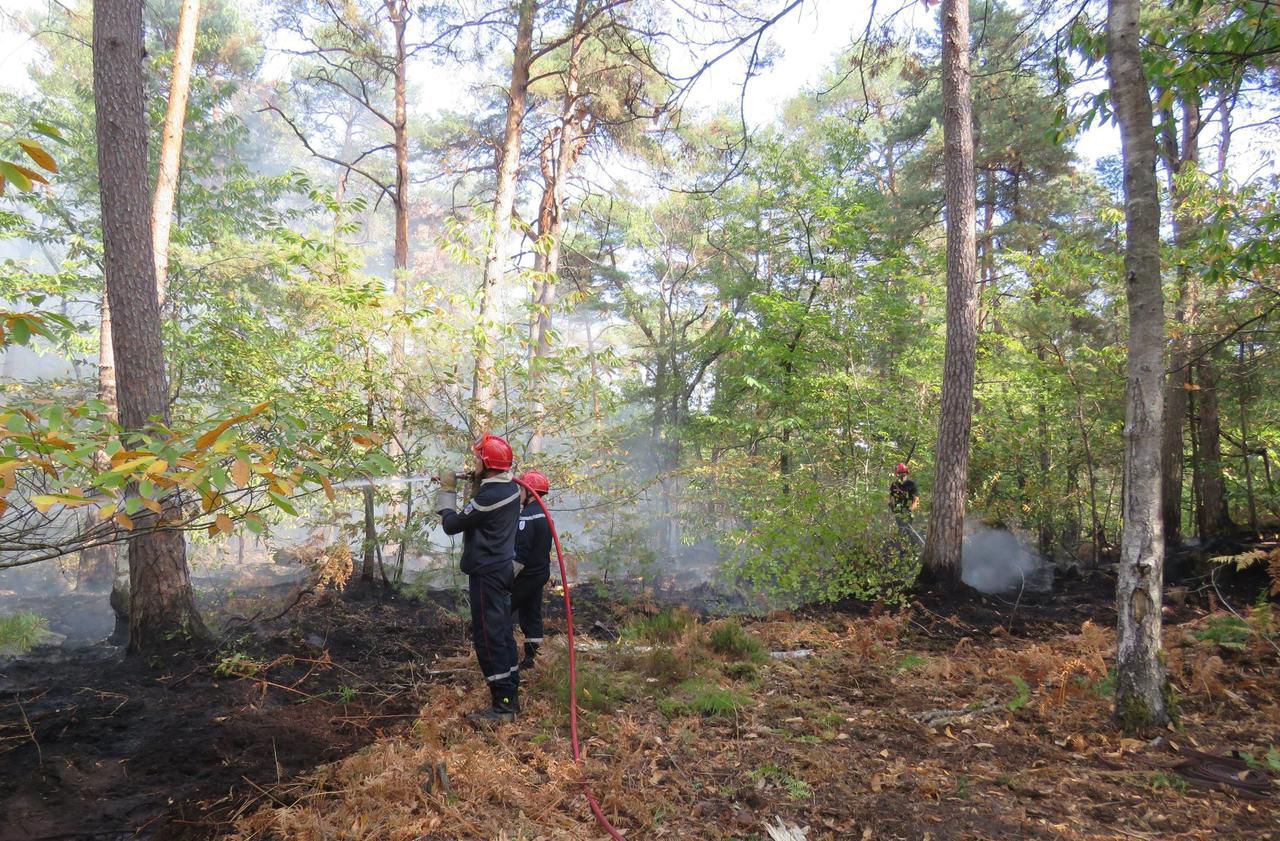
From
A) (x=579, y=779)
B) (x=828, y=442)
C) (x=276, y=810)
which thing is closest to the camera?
(x=276, y=810)

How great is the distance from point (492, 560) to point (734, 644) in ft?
9.07

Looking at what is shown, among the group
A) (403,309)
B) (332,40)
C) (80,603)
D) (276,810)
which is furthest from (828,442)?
(80,603)

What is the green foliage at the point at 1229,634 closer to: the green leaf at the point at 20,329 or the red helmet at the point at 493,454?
the red helmet at the point at 493,454

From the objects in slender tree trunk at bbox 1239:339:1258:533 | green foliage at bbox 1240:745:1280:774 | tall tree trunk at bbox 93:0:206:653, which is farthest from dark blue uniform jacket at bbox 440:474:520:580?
slender tree trunk at bbox 1239:339:1258:533

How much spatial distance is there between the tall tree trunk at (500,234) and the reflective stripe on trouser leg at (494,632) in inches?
142

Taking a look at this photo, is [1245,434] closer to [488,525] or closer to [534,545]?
[534,545]

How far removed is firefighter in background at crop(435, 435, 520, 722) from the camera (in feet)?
15.7

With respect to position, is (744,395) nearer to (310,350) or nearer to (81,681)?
(310,350)

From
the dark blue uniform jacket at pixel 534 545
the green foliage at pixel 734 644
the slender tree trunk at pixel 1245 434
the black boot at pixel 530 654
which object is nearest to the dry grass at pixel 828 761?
the green foliage at pixel 734 644

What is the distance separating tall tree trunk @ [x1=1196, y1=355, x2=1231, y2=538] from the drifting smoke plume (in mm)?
2276

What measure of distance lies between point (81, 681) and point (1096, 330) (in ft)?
51.1

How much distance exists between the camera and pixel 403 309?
7961 mm

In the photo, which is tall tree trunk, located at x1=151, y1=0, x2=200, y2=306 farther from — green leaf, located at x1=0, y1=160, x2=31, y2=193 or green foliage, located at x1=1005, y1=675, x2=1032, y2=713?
green foliage, located at x1=1005, y1=675, x2=1032, y2=713

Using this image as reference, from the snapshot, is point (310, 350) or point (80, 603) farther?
point (80, 603)
